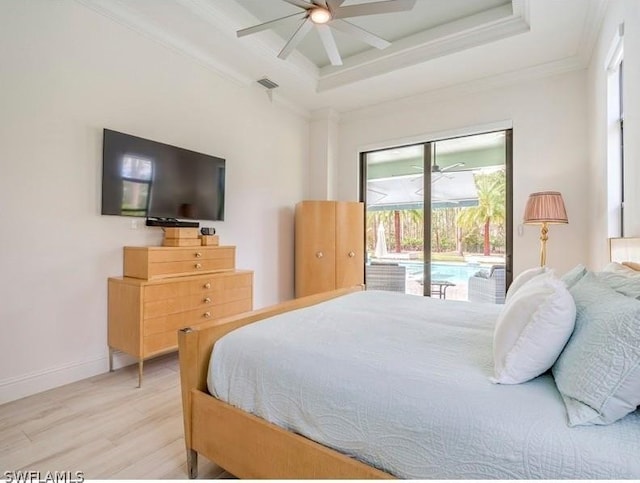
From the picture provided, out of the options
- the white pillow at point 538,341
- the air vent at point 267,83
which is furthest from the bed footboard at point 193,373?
the air vent at point 267,83

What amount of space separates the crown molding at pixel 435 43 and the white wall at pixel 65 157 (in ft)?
5.38

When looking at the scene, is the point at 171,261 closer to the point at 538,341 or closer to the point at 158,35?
A: the point at 158,35

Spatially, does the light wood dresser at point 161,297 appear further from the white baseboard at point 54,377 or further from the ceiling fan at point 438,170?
the ceiling fan at point 438,170

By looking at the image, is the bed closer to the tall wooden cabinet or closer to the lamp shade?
the lamp shade

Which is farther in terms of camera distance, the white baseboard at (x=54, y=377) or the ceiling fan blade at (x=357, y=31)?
the ceiling fan blade at (x=357, y=31)

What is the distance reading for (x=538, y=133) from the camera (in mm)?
3500

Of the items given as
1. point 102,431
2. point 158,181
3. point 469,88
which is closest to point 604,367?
point 102,431

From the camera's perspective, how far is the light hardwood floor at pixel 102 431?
158cm


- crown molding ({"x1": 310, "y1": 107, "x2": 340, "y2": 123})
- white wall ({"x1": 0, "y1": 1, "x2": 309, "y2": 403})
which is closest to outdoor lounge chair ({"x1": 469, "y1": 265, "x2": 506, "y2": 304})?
crown molding ({"x1": 310, "y1": 107, "x2": 340, "y2": 123})

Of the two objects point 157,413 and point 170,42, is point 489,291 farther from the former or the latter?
point 170,42

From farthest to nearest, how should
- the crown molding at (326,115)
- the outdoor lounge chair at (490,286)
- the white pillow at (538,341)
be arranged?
1. the crown molding at (326,115)
2. the outdoor lounge chair at (490,286)
3. the white pillow at (538,341)

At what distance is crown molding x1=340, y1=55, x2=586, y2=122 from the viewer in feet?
11.0

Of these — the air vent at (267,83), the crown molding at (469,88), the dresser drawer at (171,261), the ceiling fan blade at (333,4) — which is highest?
the air vent at (267,83)

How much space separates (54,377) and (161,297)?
0.90 m
